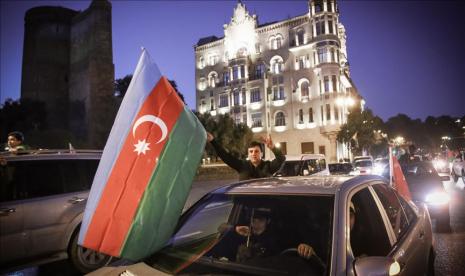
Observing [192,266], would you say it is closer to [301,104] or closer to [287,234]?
[287,234]

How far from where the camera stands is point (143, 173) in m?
2.21

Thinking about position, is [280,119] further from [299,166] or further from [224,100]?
[299,166]

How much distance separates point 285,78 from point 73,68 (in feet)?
97.7

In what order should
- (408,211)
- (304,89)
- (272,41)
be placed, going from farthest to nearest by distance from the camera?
(272,41)
(304,89)
(408,211)

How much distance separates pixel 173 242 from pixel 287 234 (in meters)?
0.95

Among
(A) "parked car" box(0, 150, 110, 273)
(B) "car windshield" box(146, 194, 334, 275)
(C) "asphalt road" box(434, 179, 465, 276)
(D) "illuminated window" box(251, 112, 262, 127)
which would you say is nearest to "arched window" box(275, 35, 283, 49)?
(D) "illuminated window" box(251, 112, 262, 127)

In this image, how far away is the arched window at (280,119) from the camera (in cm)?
5131

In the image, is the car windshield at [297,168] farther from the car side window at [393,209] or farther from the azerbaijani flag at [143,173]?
the azerbaijani flag at [143,173]

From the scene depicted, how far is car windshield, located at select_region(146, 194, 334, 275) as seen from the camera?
229cm

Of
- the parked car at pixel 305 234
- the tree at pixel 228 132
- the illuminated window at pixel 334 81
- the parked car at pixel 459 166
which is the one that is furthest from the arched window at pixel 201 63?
the parked car at pixel 305 234

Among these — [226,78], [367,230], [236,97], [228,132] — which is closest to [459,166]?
[367,230]

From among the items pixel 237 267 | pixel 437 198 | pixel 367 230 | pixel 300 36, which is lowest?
pixel 437 198

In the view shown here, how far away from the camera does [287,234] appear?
8.73 feet

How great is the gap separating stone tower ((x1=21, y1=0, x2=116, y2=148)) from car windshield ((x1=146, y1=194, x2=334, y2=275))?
29.7 meters
